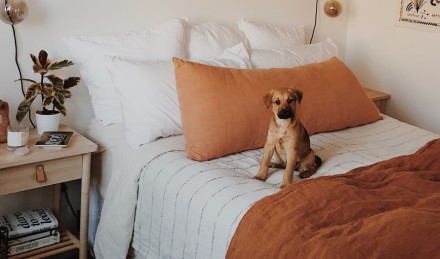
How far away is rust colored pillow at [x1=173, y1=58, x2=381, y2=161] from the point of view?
1994 mm

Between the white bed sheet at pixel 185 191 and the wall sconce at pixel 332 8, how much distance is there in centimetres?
109

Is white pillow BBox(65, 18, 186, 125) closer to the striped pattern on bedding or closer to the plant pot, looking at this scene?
the plant pot

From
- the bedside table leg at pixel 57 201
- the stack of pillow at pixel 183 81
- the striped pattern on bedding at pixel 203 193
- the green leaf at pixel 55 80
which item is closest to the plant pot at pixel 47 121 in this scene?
the green leaf at pixel 55 80

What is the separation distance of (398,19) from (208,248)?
2.11m

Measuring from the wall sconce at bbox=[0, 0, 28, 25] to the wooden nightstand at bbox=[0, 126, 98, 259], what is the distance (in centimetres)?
47

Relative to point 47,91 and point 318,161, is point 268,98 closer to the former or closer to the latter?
point 318,161

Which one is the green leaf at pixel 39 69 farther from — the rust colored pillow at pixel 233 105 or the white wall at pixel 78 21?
the rust colored pillow at pixel 233 105

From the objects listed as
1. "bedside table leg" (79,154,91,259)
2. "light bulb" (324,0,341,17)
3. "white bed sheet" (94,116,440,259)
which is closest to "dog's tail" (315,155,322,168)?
"white bed sheet" (94,116,440,259)

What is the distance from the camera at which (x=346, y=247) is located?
1.32m

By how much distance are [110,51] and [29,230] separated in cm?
82

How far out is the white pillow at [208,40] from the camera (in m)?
2.51

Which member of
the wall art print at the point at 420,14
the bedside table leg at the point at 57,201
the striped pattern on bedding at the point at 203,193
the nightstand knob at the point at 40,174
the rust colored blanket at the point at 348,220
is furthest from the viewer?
the wall art print at the point at 420,14

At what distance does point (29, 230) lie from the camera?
6.86ft

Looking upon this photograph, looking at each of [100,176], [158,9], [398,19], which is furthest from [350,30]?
[100,176]
